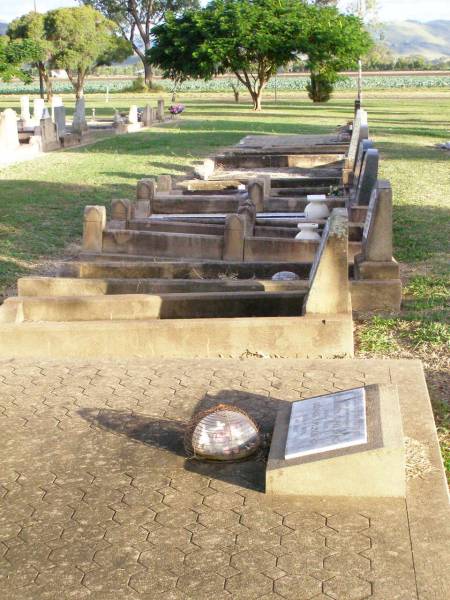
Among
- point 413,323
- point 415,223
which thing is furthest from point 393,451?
point 415,223

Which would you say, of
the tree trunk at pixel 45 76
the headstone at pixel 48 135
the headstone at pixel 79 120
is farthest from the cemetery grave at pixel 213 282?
the tree trunk at pixel 45 76

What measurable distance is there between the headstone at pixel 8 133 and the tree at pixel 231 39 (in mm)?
16581

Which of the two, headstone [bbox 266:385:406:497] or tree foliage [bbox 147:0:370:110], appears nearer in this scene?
headstone [bbox 266:385:406:497]

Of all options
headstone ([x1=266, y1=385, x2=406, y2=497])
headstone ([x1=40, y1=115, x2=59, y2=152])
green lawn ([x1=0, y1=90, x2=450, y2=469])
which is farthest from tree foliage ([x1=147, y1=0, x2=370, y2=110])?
headstone ([x1=266, y1=385, x2=406, y2=497])

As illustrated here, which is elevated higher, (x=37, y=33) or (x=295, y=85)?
(x=37, y=33)

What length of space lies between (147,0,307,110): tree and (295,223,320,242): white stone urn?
3184cm

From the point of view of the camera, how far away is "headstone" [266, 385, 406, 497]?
433 centimetres

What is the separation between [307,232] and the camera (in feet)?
35.1

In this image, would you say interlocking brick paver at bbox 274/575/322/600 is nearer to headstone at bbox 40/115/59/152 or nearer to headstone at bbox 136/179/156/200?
headstone at bbox 136/179/156/200

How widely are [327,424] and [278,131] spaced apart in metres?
29.8

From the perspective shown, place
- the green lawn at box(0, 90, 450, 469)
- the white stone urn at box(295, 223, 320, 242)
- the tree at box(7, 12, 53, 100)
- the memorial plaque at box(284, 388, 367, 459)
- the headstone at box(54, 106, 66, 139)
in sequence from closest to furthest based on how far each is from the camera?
the memorial plaque at box(284, 388, 367, 459), the green lawn at box(0, 90, 450, 469), the white stone urn at box(295, 223, 320, 242), the headstone at box(54, 106, 66, 139), the tree at box(7, 12, 53, 100)

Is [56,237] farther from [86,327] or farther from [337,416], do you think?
[337,416]

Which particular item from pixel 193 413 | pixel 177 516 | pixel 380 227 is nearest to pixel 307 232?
pixel 380 227

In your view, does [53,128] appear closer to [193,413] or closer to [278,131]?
[278,131]
